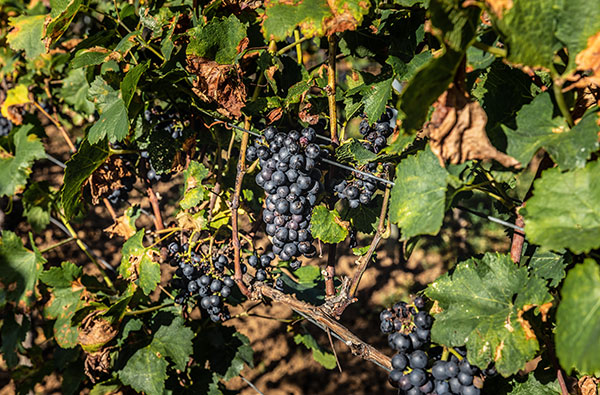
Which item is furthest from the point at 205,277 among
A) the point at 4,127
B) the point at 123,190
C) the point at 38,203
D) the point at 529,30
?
the point at 4,127

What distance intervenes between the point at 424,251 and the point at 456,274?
3.45m

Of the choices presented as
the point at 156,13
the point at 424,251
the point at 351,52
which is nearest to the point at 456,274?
the point at 351,52

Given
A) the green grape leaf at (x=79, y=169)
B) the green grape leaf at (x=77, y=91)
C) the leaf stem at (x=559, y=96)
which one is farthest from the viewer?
the green grape leaf at (x=77, y=91)

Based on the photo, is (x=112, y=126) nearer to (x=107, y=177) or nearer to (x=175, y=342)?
(x=107, y=177)

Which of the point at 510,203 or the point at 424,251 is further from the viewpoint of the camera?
the point at 424,251

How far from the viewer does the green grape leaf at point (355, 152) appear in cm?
146

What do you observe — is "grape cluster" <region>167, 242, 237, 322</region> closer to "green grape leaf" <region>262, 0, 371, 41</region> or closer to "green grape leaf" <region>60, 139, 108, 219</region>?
"green grape leaf" <region>60, 139, 108, 219</region>

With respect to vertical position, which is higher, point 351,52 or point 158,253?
point 351,52

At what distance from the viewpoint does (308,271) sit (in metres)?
2.34

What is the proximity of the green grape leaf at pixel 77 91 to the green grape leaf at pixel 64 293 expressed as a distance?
39.2 inches

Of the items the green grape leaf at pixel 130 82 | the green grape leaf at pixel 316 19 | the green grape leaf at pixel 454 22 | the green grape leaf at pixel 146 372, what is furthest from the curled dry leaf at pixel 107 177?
the green grape leaf at pixel 454 22

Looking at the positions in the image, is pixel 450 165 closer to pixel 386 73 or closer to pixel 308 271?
pixel 386 73

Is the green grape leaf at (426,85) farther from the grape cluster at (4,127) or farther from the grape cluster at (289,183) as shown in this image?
the grape cluster at (4,127)

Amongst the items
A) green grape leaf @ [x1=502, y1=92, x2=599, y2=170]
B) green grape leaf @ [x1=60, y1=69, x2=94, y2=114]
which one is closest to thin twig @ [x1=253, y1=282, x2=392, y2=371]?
green grape leaf @ [x1=502, y1=92, x2=599, y2=170]
